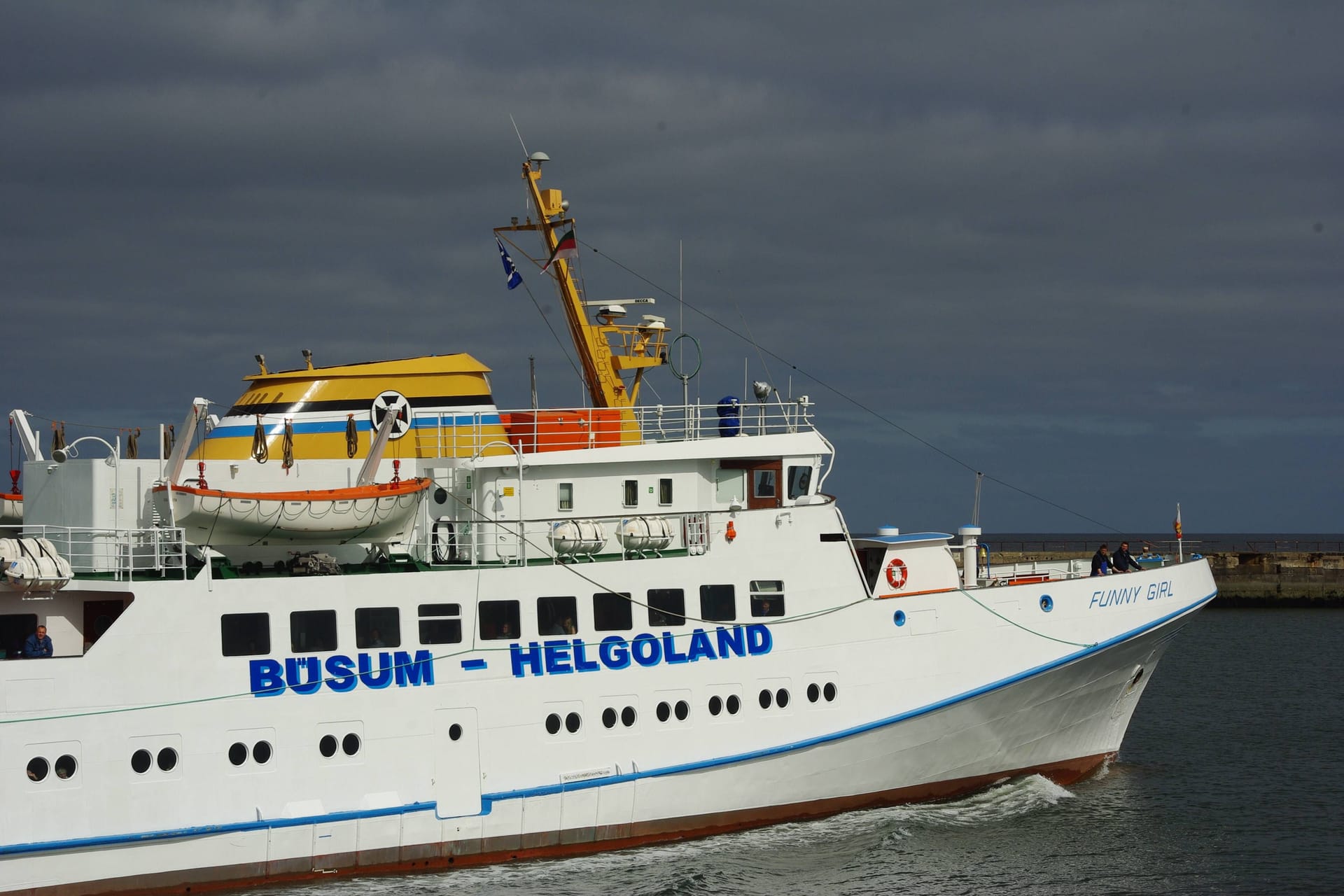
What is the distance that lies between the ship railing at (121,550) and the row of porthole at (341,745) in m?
2.72

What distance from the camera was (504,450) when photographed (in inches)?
739

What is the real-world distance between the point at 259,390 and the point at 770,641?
8.39 m

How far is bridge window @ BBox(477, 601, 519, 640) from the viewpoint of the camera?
53.7 feet

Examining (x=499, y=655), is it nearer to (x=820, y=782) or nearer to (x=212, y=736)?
(x=212, y=736)

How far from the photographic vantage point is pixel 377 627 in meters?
15.8

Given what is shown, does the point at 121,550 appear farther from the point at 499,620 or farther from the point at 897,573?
the point at 897,573

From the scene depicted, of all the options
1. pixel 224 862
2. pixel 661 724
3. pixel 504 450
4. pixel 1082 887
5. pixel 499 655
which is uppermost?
pixel 504 450

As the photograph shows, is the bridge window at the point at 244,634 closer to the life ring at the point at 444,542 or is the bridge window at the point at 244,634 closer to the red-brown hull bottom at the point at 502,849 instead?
the red-brown hull bottom at the point at 502,849

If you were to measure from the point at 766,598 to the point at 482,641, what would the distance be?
4.08 meters

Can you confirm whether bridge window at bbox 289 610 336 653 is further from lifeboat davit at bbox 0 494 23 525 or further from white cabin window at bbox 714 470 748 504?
white cabin window at bbox 714 470 748 504

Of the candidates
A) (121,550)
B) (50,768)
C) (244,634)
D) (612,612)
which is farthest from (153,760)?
(612,612)

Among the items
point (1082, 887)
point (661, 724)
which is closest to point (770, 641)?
point (661, 724)

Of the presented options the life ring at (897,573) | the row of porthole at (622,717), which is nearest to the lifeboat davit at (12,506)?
the row of porthole at (622,717)

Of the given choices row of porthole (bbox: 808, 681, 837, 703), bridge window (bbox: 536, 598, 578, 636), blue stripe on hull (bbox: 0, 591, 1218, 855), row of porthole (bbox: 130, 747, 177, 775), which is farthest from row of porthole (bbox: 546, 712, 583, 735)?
row of porthole (bbox: 130, 747, 177, 775)
